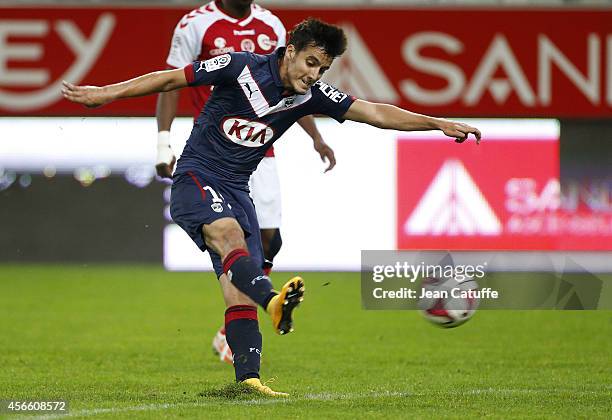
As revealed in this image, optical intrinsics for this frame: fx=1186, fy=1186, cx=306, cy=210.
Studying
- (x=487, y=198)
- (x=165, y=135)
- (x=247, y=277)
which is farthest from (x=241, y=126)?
(x=487, y=198)

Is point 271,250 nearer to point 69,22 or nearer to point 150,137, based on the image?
point 69,22

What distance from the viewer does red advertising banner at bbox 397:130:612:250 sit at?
14.1 meters

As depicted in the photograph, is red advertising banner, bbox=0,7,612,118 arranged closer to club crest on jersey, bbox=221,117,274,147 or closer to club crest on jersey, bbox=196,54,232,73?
club crest on jersey, bbox=221,117,274,147

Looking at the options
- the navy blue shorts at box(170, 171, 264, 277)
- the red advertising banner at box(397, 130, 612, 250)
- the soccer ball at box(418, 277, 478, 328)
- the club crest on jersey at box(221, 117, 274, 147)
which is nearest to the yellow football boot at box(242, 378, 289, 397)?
the navy blue shorts at box(170, 171, 264, 277)

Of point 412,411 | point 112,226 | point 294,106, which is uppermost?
point 294,106

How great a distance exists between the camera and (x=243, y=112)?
5324 millimetres

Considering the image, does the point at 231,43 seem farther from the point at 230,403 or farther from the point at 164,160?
the point at 230,403

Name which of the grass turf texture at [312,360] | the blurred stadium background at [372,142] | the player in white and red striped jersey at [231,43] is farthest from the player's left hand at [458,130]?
the blurred stadium background at [372,142]

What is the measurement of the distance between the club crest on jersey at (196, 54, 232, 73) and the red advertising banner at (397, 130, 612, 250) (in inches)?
357

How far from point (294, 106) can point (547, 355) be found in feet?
9.58

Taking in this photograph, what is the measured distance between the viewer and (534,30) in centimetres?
1284

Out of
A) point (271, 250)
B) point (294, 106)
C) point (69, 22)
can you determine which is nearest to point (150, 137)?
point (69, 22)

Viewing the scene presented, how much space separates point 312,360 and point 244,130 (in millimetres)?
2191

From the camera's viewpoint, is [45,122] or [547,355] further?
[45,122]
